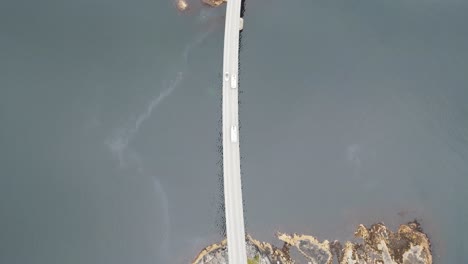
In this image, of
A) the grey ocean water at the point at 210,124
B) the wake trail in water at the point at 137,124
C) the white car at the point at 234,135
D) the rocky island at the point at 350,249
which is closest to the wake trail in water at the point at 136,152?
the wake trail in water at the point at 137,124

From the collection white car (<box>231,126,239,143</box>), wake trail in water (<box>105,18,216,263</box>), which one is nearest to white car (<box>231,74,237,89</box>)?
white car (<box>231,126,239,143</box>)

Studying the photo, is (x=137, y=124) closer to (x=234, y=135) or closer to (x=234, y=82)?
(x=234, y=135)

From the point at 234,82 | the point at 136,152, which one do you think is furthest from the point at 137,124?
the point at 234,82

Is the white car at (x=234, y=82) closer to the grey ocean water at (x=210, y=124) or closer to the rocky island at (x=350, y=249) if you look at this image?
the grey ocean water at (x=210, y=124)

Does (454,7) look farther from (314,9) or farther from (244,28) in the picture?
(244,28)

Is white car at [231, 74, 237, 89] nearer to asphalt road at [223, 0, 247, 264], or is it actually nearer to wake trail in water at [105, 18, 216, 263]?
asphalt road at [223, 0, 247, 264]

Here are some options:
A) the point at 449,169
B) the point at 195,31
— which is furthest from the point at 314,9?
the point at 449,169
